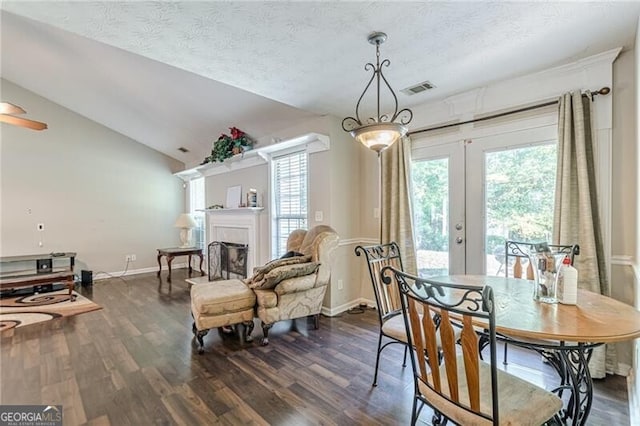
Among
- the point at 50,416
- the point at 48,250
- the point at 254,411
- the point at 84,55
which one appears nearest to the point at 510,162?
the point at 254,411

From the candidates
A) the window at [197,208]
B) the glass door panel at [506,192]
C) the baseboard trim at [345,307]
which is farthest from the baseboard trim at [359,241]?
the window at [197,208]

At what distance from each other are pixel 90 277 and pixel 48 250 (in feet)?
2.96

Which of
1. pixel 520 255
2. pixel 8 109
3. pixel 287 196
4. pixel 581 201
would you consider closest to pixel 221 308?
pixel 287 196

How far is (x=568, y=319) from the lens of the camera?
141 centimetres

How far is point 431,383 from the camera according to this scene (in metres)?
1.40

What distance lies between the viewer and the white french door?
8.76 ft

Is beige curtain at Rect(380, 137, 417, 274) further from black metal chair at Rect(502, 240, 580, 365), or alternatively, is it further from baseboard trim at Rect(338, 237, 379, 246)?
black metal chair at Rect(502, 240, 580, 365)

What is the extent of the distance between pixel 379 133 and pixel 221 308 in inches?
84.9

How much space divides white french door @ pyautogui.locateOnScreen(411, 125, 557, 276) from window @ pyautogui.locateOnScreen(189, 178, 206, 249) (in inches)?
193

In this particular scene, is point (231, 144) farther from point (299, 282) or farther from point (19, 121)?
point (299, 282)

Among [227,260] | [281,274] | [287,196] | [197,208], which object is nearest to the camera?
[281,274]

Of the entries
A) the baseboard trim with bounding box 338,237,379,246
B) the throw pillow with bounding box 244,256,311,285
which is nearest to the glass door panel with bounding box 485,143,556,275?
the baseboard trim with bounding box 338,237,379,246

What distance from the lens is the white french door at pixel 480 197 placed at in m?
2.67

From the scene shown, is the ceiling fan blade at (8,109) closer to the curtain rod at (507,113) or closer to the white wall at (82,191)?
the white wall at (82,191)
